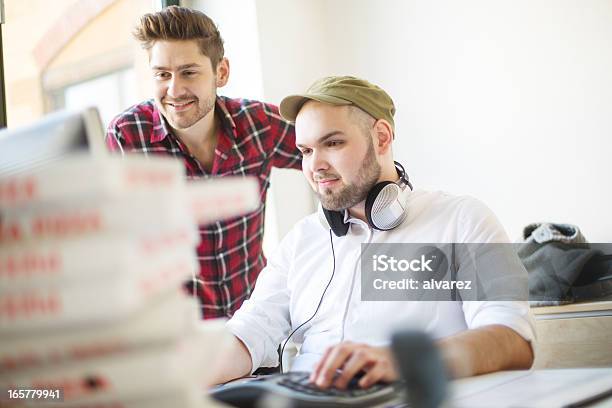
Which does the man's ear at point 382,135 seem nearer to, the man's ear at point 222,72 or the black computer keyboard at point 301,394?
the man's ear at point 222,72

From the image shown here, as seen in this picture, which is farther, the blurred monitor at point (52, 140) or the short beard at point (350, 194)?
the short beard at point (350, 194)

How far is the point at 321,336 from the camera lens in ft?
5.16

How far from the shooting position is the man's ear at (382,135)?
5.76 feet

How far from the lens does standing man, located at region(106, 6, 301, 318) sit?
6.93ft

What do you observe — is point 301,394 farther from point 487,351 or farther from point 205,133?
point 205,133

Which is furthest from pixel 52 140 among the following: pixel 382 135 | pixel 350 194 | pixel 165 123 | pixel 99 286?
pixel 165 123

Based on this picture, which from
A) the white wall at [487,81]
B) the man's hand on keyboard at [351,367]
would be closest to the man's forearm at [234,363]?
the man's hand on keyboard at [351,367]

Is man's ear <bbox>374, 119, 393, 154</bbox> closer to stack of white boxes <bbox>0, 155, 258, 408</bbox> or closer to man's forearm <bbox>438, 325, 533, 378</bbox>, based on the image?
man's forearm <bbox>438, 325, 533, 378</bbox>

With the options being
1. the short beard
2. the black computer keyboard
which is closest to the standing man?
the short beard

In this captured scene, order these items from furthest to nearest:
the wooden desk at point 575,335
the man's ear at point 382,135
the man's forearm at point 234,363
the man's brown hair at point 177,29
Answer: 1. the wooden desk at point 575,335
2. the man's brown hair at point 177,29
3. the man's ear at point 382,135
4. the man's forearm at point 234,363

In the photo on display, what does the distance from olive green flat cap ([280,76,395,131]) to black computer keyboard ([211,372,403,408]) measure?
91 cm

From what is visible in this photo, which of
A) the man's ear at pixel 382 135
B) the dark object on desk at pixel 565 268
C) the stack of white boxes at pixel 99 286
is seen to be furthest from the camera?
the dark object on desk at pixel 565 268

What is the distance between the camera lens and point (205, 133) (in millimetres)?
2215

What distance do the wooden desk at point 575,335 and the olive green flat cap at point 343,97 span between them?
1.02 m
